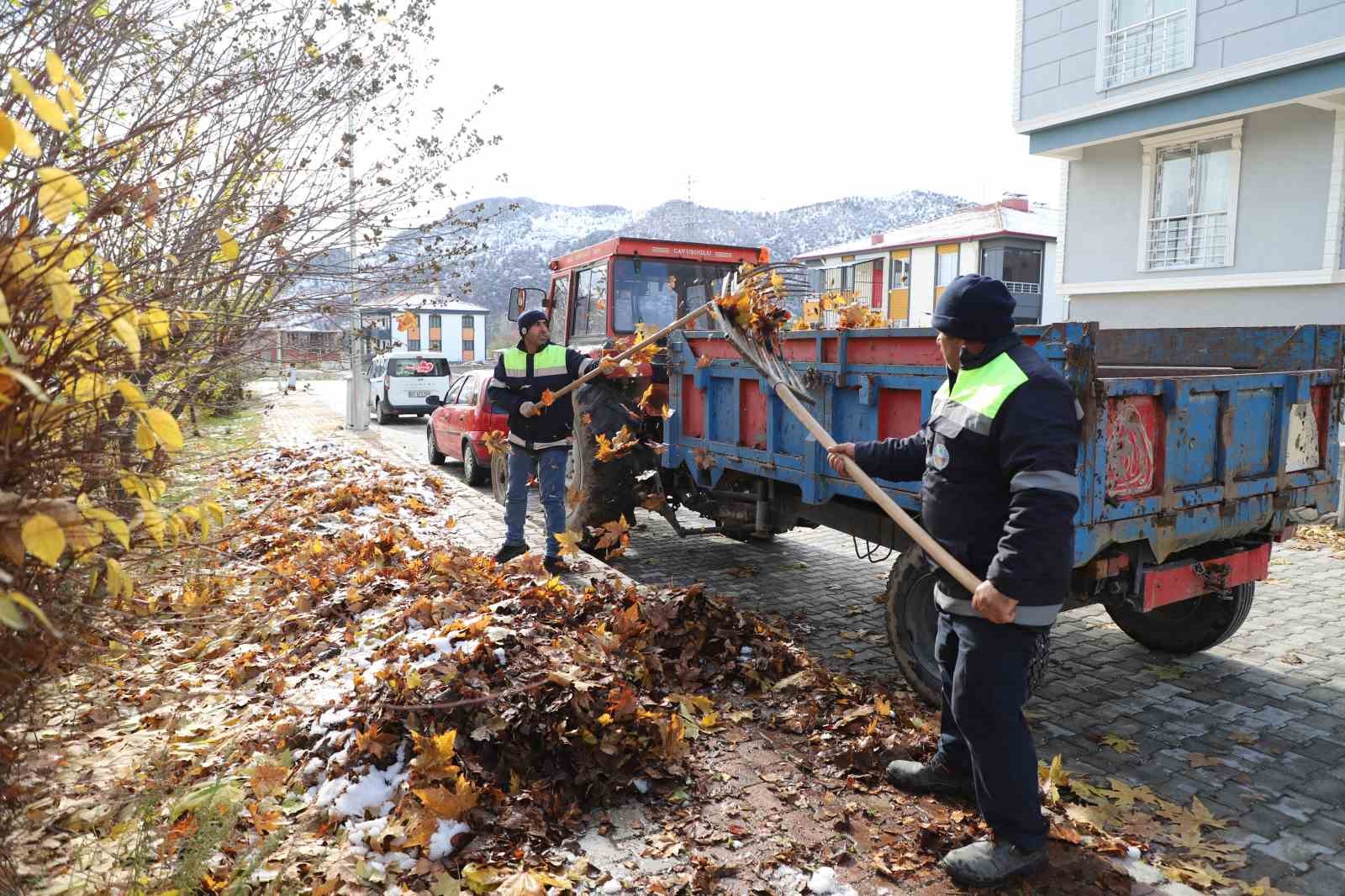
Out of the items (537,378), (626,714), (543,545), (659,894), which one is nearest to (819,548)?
(543,545)

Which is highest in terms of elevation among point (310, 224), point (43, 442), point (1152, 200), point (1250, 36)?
point (1250, 36)

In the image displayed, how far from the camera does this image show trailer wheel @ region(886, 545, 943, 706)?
4.53m

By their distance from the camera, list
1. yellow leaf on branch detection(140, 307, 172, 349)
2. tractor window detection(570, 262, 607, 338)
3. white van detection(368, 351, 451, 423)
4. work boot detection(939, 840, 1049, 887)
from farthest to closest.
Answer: white van detection(368, 351, 451, 423)
tractor window detection(570, 262, 607, 338)
work boot detection(939, 840, 1049, 887)
yellow leaf on branch detection(140, 307, 172, 349)

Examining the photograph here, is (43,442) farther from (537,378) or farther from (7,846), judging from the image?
(537,378)

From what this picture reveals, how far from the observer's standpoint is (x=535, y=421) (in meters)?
6.76

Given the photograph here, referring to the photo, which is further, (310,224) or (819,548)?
(819,548)

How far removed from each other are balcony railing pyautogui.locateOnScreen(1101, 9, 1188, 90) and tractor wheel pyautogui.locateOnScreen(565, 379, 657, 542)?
1209 centimetres

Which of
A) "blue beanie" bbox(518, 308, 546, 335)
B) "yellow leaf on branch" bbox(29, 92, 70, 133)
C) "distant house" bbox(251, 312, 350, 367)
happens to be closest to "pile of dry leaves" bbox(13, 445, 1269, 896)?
A: "distant house" bbox(251, 312, 350, 367)

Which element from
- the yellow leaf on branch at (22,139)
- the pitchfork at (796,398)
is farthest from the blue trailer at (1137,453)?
the yellow leaf on branch at (22,139)

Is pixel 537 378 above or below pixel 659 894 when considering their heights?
above

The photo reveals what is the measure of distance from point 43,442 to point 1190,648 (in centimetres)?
573

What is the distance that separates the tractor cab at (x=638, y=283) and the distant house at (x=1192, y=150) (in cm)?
900

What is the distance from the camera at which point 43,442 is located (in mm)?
2391

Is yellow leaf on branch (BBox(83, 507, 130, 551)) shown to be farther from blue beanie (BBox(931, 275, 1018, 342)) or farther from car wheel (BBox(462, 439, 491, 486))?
car wheel (BBox(462, 439, 491, 486))
